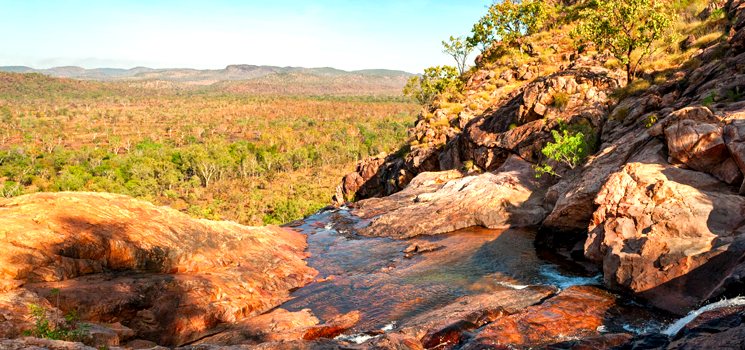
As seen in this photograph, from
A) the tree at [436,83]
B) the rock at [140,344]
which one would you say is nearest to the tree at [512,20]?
the tree at [436,83]

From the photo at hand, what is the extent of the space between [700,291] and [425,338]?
274 inches

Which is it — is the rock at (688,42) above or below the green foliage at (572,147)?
above

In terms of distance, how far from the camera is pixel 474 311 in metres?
10.6

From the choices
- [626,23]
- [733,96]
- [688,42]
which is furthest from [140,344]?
[688,42]

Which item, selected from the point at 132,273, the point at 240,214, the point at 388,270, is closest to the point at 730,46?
the point at 388,270

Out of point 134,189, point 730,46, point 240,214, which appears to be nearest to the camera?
point 730,46

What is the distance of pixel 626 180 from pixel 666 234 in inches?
111

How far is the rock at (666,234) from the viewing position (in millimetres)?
9508

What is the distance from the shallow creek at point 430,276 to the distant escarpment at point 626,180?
1099 mm

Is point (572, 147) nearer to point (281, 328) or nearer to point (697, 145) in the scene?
A: point (697, 145)

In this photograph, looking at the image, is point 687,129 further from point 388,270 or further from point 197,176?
point 197,176

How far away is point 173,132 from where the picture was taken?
149 m

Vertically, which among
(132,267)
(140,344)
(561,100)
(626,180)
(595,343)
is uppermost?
(561,100)

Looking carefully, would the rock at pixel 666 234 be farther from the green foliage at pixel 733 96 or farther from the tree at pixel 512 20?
the tree at pixel 512 20
